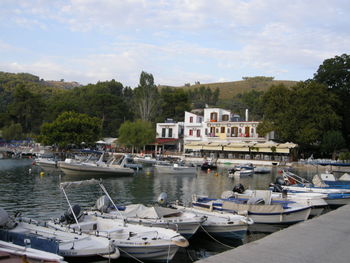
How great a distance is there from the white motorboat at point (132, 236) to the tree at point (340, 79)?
6615 cm

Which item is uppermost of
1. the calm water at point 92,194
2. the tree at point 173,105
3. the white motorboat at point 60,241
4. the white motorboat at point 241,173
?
the tree at point 173,105

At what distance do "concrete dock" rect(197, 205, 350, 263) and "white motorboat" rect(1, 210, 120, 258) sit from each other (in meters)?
4.05

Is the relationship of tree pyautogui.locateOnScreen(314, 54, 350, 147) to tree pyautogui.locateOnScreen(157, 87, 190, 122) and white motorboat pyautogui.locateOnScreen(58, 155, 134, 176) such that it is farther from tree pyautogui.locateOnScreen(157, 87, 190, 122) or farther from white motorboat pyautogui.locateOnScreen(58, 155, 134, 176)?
white motorboat pyautogui.locateOnScreen(58, 155, 134, 176)

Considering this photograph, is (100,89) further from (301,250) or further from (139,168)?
(301,250)

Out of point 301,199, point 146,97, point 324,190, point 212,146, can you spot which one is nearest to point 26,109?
point 146,97

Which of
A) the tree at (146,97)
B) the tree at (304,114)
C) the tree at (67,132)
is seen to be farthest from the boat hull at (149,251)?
the tree at (146,97)

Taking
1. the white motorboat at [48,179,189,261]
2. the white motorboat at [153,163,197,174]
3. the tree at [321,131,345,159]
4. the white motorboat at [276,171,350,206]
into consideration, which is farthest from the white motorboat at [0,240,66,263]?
the tree at [321,131,345,159]

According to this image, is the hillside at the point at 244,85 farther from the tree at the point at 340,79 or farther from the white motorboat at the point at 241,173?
the white motorboat at the point at 241,173

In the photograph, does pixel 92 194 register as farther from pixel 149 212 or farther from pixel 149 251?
pixel 149 251

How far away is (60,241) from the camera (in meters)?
11.8

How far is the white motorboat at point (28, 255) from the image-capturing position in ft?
31.7

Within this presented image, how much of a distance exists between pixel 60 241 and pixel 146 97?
7683cm

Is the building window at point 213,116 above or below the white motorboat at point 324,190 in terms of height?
above

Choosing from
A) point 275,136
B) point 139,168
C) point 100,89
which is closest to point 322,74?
point 275,136
